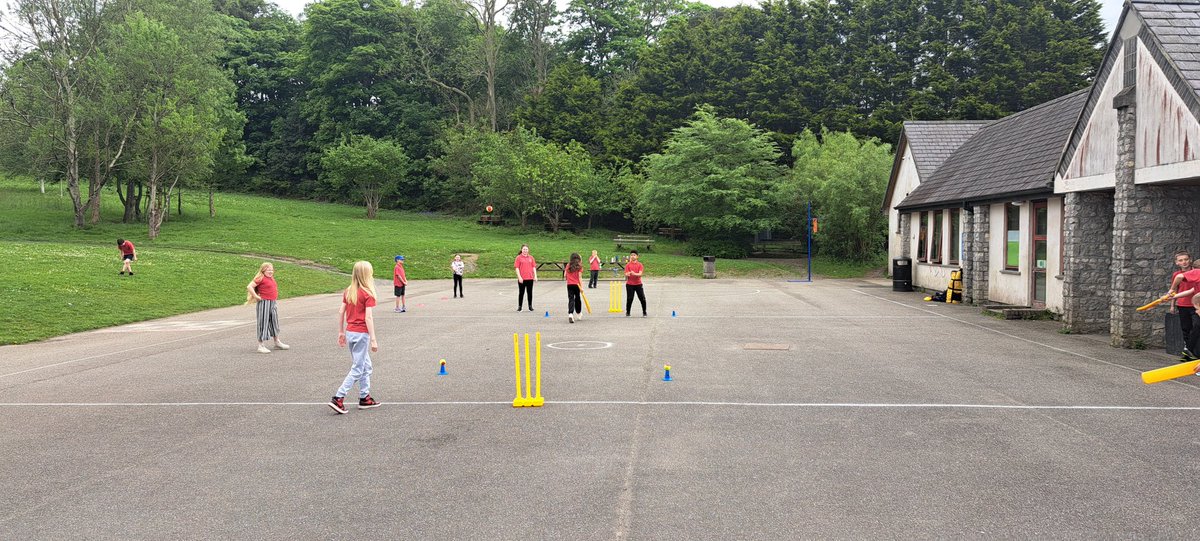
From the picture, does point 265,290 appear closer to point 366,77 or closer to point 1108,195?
point 1108,195

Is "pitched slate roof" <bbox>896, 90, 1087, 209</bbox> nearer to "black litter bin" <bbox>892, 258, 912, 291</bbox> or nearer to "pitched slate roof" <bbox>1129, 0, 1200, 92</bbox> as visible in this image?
"black litter bin" <bbox>892, 258, 912, 291</bbox>

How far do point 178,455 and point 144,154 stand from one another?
45979mm

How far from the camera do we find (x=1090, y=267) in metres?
16.3

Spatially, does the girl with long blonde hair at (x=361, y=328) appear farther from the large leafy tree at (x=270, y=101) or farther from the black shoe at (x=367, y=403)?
the large leafy tree at (x=270, y=101)

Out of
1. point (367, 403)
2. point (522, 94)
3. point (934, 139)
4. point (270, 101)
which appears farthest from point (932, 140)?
point (270, 101)

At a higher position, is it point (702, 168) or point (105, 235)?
point (702, 168)

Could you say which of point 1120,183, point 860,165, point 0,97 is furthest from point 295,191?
point 1120,183

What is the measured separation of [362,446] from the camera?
7445mm

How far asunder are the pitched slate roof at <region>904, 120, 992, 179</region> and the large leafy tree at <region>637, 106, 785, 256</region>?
10718 mm

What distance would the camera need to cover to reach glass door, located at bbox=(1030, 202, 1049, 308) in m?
20.3

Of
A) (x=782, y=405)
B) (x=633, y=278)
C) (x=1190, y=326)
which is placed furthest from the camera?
(x=633, y=278)

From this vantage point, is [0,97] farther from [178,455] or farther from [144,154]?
[178,455]

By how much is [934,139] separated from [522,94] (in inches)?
1969

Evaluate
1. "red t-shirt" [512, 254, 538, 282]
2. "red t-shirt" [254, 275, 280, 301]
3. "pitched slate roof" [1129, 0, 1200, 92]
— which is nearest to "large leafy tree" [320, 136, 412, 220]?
"red t-shirt" [512, 254, 538, 282]
